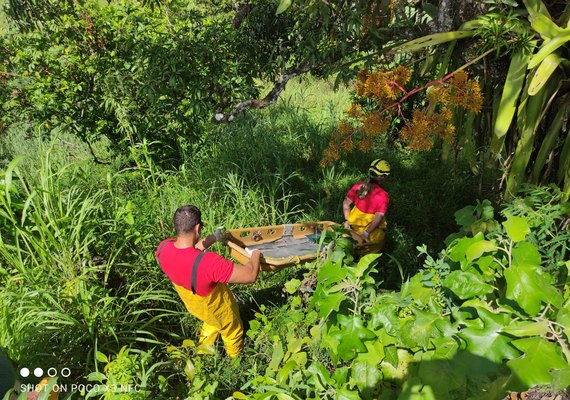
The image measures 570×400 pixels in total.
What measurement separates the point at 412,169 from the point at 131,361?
3.29 m

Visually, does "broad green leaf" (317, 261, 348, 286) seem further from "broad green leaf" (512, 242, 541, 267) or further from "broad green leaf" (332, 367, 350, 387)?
"broad green leaf" (512, 242, 541, 267)

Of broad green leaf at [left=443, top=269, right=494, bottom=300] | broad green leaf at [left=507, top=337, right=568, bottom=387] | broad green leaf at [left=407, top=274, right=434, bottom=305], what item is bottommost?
broad green leaf at [left=407, top=274, right=434, bottom=305]

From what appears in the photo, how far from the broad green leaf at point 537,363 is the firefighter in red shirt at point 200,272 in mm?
1190

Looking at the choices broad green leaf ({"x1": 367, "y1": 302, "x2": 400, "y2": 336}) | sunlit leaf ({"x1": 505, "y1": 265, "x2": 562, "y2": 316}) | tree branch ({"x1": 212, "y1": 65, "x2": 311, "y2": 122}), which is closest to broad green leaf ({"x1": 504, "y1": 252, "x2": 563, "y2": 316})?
sunlit leaf ({"x1": 505, "y1": 265, "x2": 562, "y2": 316})

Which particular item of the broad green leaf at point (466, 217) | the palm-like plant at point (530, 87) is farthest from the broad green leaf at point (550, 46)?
the broad green leaf at point (466, 217)

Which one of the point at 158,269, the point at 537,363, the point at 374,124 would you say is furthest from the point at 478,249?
the point at 158,269

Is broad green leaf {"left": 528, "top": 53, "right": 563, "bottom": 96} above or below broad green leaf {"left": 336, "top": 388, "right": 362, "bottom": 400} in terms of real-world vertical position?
above

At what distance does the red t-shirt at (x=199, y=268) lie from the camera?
1.81 metres

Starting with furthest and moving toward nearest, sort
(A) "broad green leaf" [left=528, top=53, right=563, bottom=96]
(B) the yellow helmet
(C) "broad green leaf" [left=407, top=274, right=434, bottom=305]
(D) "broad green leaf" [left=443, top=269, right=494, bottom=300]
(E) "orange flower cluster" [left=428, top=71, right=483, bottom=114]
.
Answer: (B) the yellow helmet < (A) "broad green leaf" [left=528, top=53, right=563, bottom=96] < (E) "orange flower cluster" [left=428, top=71, right=483, bottom=114] < (C) "broad green leaf" [left=407, top=274, right=434, bottom=305] < (D) "broad green leaf" [left=443, top=269, right=494, bottom=300]

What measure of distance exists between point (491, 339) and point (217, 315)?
51.9 inches

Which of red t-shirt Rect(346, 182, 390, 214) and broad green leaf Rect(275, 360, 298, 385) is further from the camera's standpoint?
red t-shirt Rect(346, 182, 390, 214)

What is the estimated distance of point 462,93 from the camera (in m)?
1.68

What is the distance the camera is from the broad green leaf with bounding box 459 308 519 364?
1.05 m

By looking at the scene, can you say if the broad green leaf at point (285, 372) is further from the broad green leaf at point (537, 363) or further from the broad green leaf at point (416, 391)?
the broad green leaf at point (537, 363)
